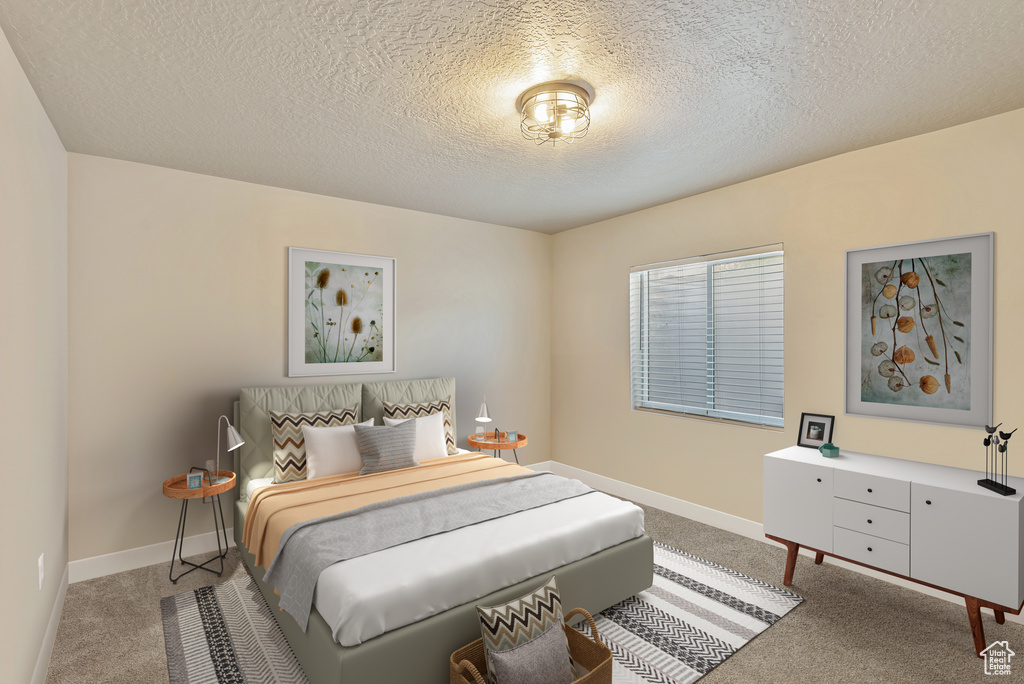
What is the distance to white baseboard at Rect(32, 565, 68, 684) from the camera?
207 centimetres

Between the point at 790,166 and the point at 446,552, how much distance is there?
10.6 feet

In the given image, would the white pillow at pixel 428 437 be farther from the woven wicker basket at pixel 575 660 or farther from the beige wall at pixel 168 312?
the woven wicker basket at pixel 575 660

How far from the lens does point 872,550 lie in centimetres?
253

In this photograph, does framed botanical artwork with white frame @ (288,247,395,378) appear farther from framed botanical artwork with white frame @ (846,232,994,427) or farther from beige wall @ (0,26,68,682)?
framed botanical artwork with white frame @ (846,232,994,427)

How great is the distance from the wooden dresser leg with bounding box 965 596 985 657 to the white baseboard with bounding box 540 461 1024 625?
16.4 inches

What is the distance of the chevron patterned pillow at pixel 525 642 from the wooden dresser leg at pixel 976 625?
1910 mm

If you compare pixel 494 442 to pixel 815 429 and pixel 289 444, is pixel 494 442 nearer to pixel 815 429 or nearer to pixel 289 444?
pixel 289 444

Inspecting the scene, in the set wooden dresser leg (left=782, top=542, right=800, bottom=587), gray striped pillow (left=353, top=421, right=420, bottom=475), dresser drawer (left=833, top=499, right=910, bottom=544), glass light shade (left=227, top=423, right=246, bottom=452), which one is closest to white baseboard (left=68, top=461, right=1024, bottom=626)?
wooden dresser leg (left=782, top=542, right=800, bottom=587)

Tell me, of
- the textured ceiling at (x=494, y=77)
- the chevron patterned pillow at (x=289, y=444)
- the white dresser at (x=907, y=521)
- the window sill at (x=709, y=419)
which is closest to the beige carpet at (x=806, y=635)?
the white dresser at (x=907, y=521)

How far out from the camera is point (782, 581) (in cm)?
293

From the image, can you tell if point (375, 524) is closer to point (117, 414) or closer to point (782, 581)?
point (117, 414)

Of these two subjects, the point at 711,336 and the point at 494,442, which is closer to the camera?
the point at 711,336

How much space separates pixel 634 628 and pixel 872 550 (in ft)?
4.31

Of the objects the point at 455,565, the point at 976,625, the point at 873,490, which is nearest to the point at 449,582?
the point at 455,565
